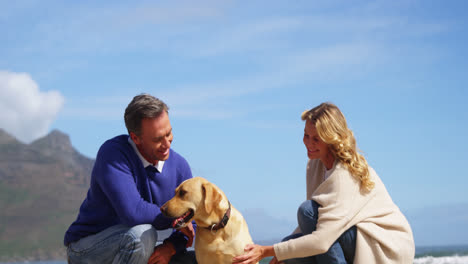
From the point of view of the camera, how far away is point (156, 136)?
4.45 m

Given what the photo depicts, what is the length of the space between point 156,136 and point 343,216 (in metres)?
1.82

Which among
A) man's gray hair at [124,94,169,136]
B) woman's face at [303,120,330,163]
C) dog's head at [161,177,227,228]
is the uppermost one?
man's gray hair at [124,94,169,136]

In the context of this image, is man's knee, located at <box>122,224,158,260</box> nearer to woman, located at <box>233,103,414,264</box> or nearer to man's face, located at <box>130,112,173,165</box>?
man's face, located at <box>130,112,173,165</box>

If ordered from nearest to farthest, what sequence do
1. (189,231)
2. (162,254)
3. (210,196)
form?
(210,196)
(162,254)
(189,231)

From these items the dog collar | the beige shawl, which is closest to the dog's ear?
the dog collar

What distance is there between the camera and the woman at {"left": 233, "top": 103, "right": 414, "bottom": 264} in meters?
4.25

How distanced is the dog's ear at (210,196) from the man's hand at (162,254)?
655mm

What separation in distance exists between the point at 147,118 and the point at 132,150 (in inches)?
14.4

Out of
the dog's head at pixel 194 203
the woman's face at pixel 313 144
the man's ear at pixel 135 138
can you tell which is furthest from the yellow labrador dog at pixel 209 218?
the woman's face at pixel 313 144

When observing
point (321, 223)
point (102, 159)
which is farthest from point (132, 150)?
point (321, 223)

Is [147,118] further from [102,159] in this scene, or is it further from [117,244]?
[117,244]

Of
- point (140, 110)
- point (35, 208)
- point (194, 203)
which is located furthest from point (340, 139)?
point (35, 208)

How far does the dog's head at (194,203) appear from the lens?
13.6 feet

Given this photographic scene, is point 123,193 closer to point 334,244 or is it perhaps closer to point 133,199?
point 133,199
